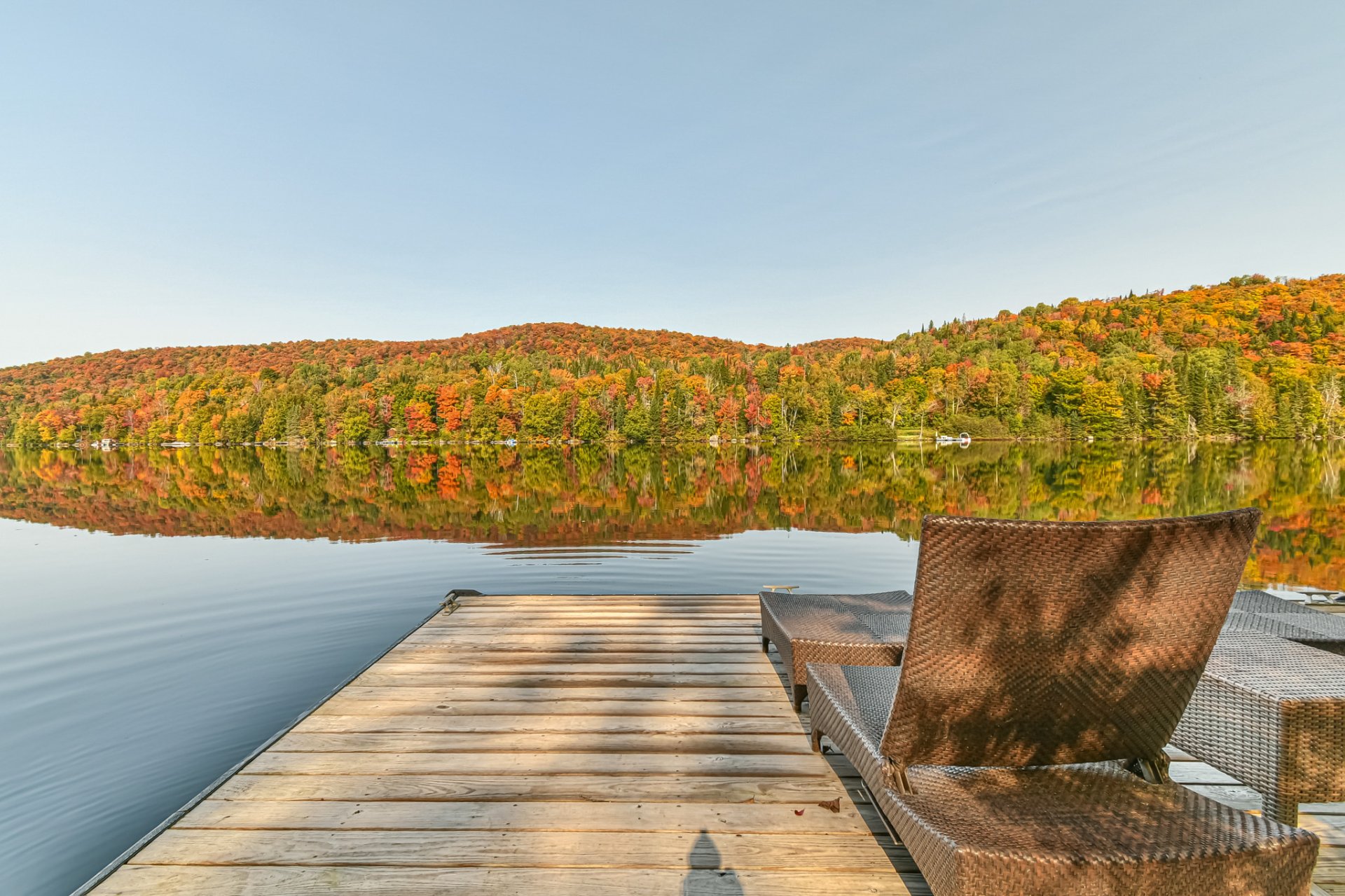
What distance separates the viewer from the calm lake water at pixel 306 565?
428cm

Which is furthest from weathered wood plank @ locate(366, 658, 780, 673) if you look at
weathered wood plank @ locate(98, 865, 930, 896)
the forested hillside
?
the forested hillside

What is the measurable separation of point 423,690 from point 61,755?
2846 millimetres

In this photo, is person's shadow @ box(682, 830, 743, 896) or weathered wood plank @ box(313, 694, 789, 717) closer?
person's shadow @ box(682, 830, 743, 896)

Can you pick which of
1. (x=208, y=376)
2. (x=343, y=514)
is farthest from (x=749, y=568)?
(x=208, y=376)

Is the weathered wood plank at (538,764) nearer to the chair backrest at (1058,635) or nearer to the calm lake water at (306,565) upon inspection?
the chair backrest at (1058,635)

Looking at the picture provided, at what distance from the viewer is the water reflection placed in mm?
13398

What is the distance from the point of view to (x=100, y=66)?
926 inches

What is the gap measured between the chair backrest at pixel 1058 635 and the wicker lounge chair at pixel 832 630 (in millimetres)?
1290

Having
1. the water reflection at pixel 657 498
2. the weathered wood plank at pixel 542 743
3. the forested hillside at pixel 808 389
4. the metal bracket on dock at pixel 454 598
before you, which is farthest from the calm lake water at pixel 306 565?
the forested hillside at pixel 808 389

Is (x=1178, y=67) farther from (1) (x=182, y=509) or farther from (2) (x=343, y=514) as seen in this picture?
(1) (x=182, y=509)

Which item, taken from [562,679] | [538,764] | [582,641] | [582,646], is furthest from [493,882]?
[582,641]

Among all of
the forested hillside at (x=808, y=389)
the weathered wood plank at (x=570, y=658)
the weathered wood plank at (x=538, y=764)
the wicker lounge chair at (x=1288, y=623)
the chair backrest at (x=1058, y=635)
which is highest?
the forested hillside at (x=808, y=389)

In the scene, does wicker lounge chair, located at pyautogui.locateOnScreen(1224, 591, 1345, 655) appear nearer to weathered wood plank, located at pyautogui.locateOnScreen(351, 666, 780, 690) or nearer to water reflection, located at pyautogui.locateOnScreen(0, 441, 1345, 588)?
weathered wood plank, located at pyautogui.locateOnScreen(351, 666, 780, 690)

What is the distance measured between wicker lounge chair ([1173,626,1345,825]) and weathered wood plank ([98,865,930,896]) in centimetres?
121
